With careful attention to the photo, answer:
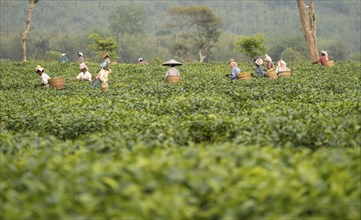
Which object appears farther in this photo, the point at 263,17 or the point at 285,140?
→ the point at 263,17

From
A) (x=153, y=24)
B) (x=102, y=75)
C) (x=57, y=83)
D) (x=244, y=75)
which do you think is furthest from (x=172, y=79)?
(x=153, y=24)

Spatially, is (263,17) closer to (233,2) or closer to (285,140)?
(233,2)

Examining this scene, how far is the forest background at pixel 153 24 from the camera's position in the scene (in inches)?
3971

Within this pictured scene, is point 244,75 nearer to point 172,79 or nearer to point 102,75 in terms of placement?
point 172,79

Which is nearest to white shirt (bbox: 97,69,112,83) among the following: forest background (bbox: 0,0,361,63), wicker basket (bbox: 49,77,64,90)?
wicker basket (bbox: 49,77,64,90)

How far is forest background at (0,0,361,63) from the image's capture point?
10088cm

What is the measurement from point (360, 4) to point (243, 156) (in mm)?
160597

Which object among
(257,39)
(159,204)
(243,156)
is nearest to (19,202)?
(159,204)

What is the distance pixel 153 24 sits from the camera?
164500 millimetres

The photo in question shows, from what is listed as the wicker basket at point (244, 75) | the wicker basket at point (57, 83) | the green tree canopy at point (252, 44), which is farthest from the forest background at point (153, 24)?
the wicker basket at point (57, 83)

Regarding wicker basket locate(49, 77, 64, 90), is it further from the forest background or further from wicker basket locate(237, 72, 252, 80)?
the forest background

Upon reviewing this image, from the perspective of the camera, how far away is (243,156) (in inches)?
179

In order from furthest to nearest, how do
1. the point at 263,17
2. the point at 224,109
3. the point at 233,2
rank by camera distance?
the point at 233,2 < the point at 263,17 < the point at 224,109

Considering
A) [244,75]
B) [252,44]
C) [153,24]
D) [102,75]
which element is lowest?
[244,75]
